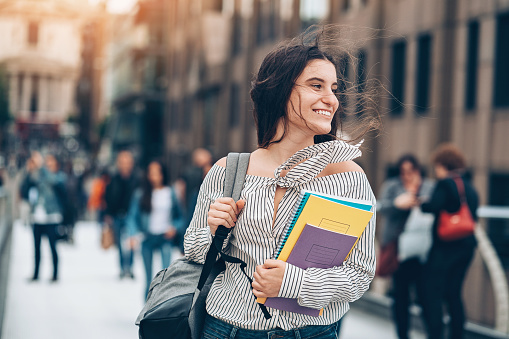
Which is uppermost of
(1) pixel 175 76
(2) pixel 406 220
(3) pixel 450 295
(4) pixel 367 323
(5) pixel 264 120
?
(1) pixel 175 76

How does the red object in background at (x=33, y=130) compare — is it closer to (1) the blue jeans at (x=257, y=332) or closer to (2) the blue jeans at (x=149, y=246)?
(2) the blue jeans at (x=149, y=246)

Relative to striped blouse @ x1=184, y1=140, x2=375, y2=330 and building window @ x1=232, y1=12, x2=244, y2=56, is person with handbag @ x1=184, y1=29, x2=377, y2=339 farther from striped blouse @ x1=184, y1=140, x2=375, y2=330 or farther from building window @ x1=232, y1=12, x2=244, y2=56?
building window @ x1=232, y1=12, x2=244, y2=56

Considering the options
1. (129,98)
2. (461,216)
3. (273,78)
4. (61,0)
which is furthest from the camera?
(61,0)

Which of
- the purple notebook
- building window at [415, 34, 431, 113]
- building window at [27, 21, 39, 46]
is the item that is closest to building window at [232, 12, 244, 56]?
building window at [415, 34, 431, 113]

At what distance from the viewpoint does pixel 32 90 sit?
12581 centimetres

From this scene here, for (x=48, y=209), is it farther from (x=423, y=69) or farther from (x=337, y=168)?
(x=423, y=69)

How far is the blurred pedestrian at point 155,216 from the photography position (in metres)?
9.01

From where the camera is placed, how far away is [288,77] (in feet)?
7.95

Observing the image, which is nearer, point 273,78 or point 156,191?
point 273,78

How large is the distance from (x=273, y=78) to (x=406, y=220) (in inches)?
187

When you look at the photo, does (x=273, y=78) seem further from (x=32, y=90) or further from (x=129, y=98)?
(x=32, y=90)

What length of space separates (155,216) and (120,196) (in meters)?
3.30

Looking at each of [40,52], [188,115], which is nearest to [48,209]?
[188,115]

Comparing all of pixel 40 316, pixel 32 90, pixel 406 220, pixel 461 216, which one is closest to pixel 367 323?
pixel 406 220
